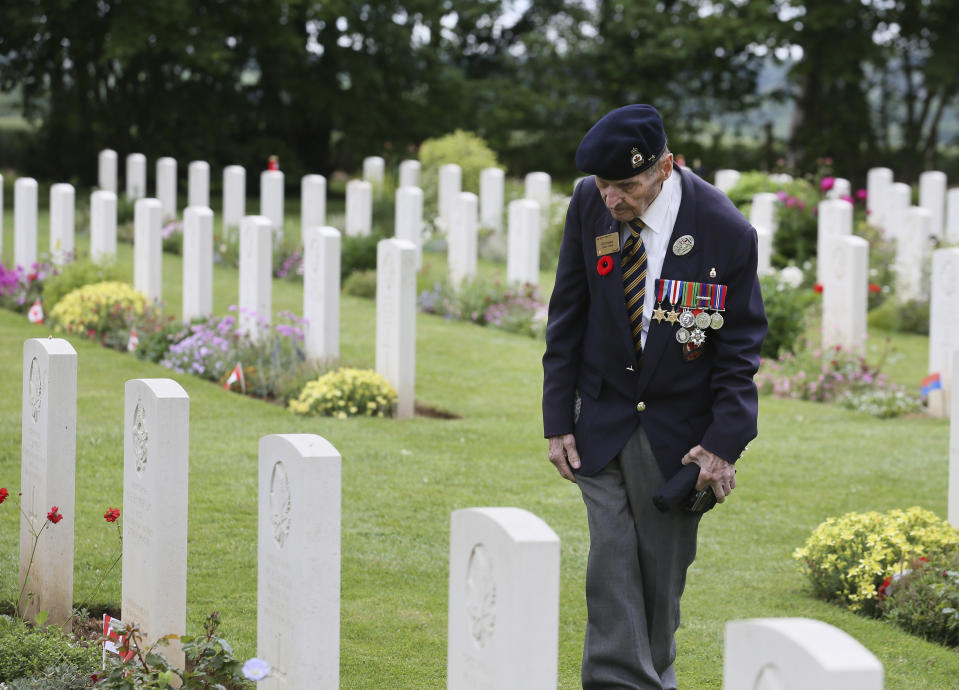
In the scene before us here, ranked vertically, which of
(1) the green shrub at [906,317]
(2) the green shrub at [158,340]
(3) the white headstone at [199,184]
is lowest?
(2) the green shrub at [158,340]

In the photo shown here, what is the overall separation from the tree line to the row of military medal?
1765 centimetres

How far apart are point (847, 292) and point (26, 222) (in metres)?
7.47

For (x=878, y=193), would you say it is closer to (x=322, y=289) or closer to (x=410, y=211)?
(x=410, y=211)

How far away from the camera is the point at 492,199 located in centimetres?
1636

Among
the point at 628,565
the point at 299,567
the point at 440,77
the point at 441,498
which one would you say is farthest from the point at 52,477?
the point at 440,77

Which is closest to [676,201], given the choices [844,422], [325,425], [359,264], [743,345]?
[743,345]

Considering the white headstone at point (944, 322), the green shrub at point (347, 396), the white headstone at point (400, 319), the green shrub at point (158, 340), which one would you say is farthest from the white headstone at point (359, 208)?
the white headstone at point (944, 322)

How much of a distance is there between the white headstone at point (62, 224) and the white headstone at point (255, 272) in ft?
9.89

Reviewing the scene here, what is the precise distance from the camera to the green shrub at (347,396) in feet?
27.8

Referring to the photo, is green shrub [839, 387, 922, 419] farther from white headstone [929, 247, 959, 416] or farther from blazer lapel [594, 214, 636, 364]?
blazer lapel [594, 214, 636, 364]

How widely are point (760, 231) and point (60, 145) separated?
15.0m

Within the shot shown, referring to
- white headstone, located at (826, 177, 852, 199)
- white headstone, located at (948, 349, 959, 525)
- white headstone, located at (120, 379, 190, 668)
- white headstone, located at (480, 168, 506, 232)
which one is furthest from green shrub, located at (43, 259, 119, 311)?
white headstone, located at (826, 177, 852, 199)

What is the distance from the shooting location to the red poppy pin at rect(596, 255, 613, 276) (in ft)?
12.5

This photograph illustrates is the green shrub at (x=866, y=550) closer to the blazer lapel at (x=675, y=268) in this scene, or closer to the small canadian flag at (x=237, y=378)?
the blazer lapel at (x=675, y=268)
